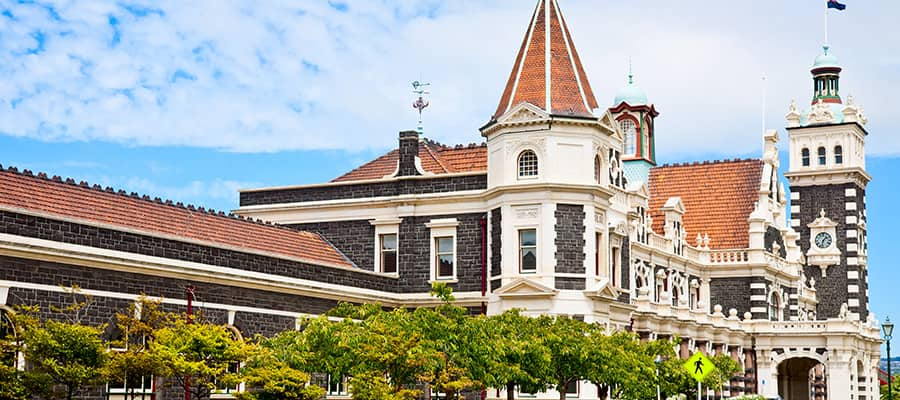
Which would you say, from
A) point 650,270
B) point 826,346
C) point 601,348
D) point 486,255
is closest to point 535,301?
point 486,255

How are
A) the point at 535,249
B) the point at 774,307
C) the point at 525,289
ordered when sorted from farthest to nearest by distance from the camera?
the point at 774,307, the point at 535,249, the point at 525,289

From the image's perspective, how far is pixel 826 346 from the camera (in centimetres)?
7012

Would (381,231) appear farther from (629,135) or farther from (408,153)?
(629,135)

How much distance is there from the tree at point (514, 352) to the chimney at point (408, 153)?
1269 centimetres

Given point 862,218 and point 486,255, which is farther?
point 862,218

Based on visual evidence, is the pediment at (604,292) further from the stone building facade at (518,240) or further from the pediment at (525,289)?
the pediment at (525,289)

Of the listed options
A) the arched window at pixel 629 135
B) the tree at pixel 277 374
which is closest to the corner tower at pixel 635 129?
the arched window at pixel 629 135

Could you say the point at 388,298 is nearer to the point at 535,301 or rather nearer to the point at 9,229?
the point at 535,301

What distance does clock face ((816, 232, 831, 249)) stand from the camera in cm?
8094

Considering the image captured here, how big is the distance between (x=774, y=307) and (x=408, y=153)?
98.1ft

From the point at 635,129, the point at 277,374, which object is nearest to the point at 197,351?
the point at 277,374

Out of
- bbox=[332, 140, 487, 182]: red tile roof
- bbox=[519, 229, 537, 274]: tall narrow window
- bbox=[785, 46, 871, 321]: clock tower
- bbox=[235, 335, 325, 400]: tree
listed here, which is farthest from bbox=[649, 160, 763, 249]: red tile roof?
bbox=[235, 335, 325, 400]: tree

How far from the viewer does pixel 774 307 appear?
7319 centimetres

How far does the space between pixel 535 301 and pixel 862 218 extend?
42308mm
